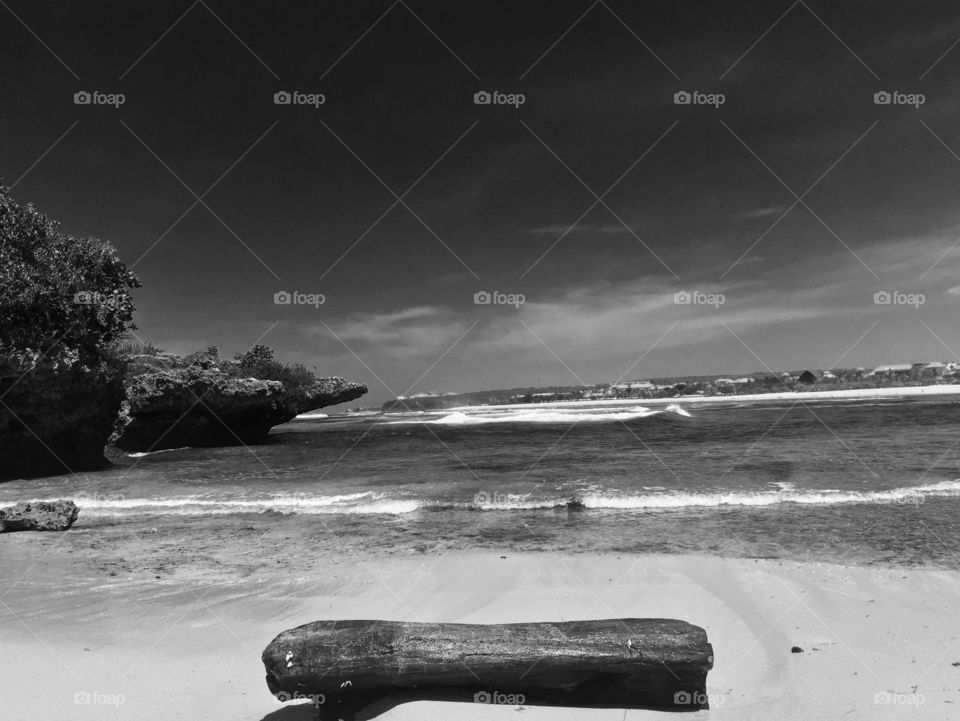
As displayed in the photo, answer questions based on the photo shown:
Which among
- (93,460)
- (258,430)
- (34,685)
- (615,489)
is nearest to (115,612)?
(34,685)

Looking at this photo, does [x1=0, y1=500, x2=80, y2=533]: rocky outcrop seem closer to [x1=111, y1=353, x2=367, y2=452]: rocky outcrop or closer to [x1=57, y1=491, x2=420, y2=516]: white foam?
[x1=57, y1=491, x2=420, y2=516]: white foam

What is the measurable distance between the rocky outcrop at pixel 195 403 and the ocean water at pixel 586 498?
8992 millimetres

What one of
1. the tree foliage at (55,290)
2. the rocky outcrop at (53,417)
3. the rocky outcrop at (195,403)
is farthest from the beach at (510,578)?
the rocky outcrop at (195,403)

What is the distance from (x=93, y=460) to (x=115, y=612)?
68.1 feet

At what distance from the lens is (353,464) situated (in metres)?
19.6

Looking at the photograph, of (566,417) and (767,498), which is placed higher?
(566,417)

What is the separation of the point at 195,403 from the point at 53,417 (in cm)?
1126

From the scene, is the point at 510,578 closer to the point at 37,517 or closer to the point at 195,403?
the point at 37,517

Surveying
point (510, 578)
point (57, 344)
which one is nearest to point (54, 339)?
point (57, 344)

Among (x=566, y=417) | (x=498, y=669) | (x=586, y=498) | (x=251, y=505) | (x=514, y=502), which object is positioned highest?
(x=566, y=417)

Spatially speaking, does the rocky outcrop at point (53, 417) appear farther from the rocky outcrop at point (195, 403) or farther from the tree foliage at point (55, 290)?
the rocky outcrop at point (195, 403)

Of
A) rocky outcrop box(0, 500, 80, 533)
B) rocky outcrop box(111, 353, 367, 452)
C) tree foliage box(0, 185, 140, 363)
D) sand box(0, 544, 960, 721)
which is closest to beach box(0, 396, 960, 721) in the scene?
sand box(0, 544, 960, 721)

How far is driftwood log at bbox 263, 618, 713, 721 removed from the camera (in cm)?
359

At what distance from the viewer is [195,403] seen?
31.5 m
